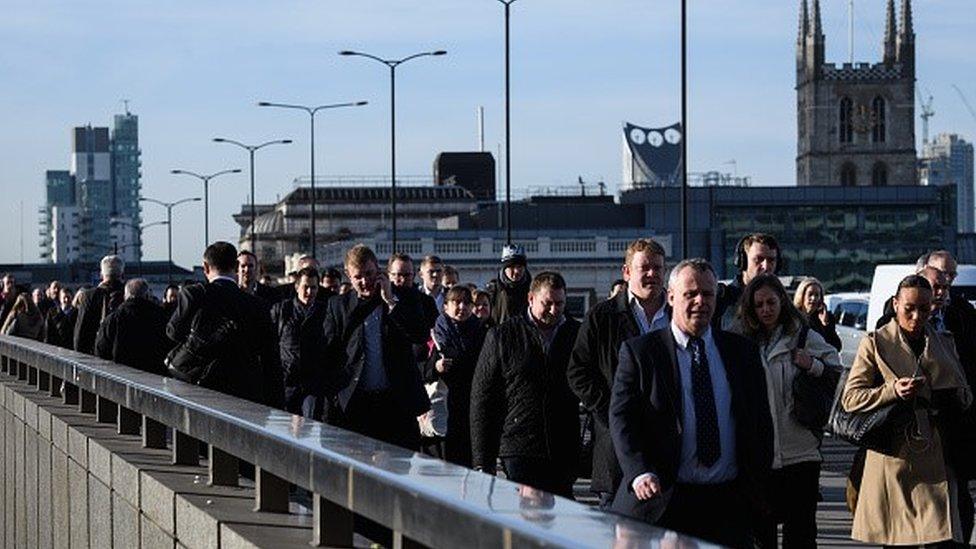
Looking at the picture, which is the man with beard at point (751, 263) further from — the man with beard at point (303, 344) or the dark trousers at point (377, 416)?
the man with beard at point (303, 344)

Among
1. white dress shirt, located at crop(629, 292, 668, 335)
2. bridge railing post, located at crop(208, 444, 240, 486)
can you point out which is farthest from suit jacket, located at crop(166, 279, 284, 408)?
bridge railing post, located at crop(208, 444, 240, 486)

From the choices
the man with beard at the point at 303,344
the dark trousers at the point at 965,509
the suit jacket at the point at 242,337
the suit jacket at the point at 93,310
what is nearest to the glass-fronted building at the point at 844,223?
the suit jacket at the point at 93,310

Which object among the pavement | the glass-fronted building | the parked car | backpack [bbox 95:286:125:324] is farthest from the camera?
the glass-fronted building

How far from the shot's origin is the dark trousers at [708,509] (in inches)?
340

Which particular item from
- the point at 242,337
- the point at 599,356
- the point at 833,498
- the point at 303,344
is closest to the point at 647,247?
the point at 599,356

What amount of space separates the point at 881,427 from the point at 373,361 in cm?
347

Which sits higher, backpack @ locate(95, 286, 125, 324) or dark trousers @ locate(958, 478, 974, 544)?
backpack @ locate(95, 286, 125, 324)

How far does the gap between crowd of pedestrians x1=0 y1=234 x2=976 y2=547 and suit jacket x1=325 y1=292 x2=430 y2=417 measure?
0.5 inches

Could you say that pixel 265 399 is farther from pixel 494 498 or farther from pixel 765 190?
pixel 765 190

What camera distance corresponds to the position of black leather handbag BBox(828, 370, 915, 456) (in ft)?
37.5

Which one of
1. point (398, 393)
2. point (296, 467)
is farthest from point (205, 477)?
point (398, 393)

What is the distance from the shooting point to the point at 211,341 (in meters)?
14.0

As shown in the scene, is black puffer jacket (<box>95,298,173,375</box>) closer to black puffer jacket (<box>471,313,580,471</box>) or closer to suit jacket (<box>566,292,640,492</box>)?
black puffer jacket (<box>471,313,580,471</box>)

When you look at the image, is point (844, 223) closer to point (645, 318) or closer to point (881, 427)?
point (881, 427)
